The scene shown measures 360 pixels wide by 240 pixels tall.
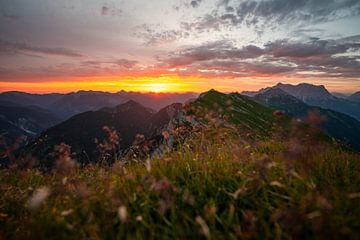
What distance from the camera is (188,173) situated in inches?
216

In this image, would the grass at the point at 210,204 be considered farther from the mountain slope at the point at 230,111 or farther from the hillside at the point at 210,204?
the mountain slope at the point at 230,111

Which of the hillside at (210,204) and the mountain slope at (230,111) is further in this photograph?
the mountain slope at (230,111)

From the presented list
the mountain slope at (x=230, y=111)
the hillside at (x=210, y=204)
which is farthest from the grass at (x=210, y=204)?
the mountain slope at (x=230, y=111)

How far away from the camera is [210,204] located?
4500mm

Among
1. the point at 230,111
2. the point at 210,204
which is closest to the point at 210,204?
the point at 210,204

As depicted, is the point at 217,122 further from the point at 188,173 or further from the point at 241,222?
the point at 241,222

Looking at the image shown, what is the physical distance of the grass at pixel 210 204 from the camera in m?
3.76

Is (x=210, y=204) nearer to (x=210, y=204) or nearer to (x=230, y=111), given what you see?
(x=210, y=204)

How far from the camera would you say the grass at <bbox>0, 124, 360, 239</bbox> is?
376cm

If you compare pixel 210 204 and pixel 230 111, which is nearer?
pixel 210 204

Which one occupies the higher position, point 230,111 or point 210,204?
point 230,111

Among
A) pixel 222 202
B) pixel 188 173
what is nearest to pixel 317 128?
pixel 222 202

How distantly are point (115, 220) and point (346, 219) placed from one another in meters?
2.99

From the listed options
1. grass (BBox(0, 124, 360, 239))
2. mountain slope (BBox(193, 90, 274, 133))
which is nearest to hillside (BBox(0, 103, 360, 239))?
grass (BBox(0, 124, 360, 239))
